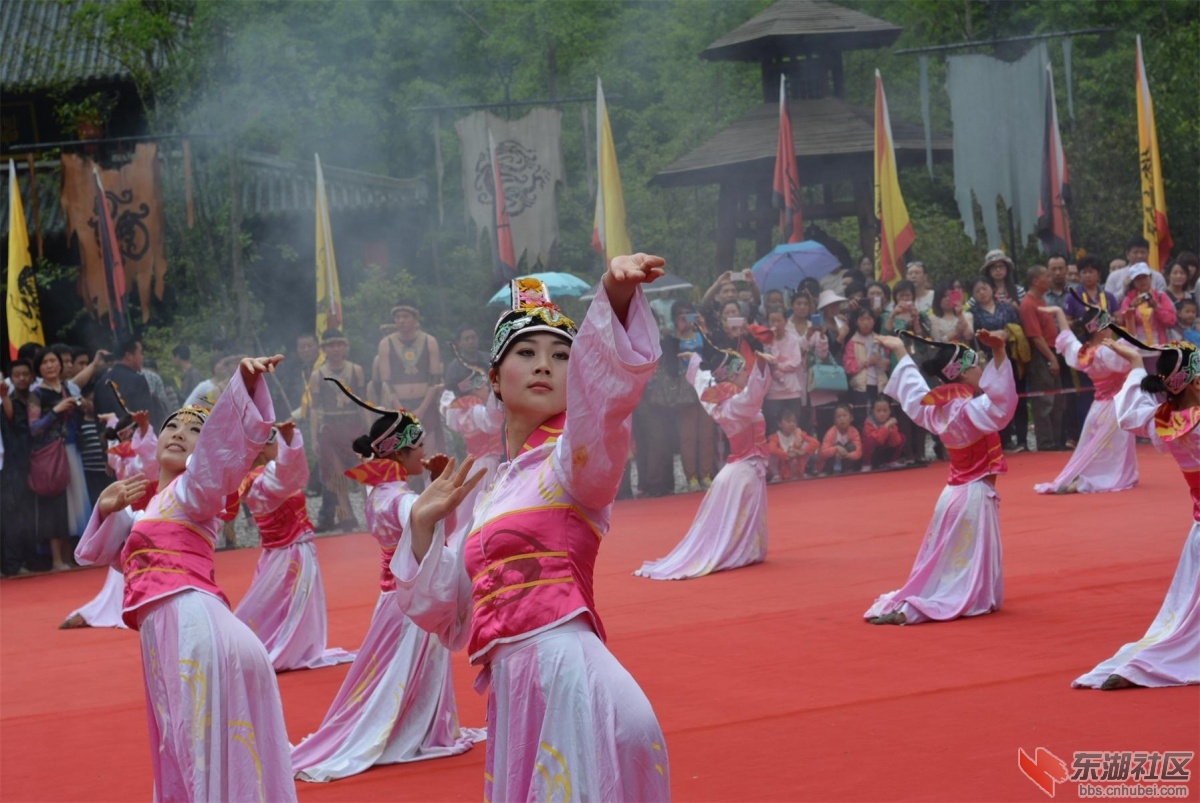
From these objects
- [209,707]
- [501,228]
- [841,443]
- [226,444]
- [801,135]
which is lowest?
[841,443]

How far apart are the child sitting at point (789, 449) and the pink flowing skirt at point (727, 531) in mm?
3989

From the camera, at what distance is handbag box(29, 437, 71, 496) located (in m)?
11.7

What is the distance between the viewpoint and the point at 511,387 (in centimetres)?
327

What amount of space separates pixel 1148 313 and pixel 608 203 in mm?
5344

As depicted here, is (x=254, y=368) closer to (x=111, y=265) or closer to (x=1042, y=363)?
(x=1042, y=363)

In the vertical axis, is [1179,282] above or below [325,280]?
below

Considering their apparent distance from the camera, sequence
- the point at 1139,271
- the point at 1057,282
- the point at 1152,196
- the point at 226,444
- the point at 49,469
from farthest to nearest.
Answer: the point at 1152,196
the point at 1057,282
the point at 1139,271
the point at 49,469
the point at 226,444

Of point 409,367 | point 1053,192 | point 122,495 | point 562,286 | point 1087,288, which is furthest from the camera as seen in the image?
point 1053,192

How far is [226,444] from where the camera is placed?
4465 millimetres

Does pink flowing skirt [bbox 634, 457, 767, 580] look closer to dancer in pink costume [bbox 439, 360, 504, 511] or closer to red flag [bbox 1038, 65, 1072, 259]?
dancer in pink costume [bbox 439, 360, 504, 511]

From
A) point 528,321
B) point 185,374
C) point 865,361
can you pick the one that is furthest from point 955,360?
point 185,374

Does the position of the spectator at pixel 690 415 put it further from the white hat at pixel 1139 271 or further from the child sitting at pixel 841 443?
the white hat at pixel 1139 271

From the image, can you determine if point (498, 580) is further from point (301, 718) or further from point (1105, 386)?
point (1105, 386)

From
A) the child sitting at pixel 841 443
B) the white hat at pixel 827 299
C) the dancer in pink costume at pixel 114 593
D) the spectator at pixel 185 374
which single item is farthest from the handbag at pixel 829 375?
the dancer in pink costume at pixel 114 593
